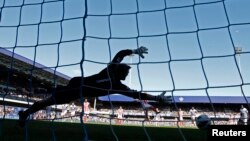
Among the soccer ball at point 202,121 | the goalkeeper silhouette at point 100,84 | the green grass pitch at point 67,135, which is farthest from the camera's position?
the goalkeeper silhouette at point 100,84

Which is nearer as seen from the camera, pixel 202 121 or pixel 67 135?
pixel 67 135

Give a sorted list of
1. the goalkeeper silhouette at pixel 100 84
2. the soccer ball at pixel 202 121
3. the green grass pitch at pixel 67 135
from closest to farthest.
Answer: the green grass pitch at pixel 67 135 < the soccer ball at pixel 202 121 < the goalkeeper silhouette at pixel 100 84

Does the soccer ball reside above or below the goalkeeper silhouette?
below

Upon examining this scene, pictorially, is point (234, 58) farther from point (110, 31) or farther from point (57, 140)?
point (57, 140)

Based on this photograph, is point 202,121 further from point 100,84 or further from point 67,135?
point 67,135

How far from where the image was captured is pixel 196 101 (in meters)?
32.1

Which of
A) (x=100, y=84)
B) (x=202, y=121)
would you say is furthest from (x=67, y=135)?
(x=202, y=121)

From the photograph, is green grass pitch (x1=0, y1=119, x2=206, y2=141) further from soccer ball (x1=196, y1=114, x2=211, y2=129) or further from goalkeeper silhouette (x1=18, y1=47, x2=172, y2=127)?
goalkeeper silhouette (x1=18, y1=47, x2=172, y2=127)

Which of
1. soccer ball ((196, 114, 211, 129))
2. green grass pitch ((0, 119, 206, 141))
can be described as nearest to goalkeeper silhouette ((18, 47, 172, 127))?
green grass pitch ((0, 119, 206, 141))

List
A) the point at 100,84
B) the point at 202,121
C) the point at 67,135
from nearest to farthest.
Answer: the point at 67,135 < the point at 202,121 < the point at 100,84

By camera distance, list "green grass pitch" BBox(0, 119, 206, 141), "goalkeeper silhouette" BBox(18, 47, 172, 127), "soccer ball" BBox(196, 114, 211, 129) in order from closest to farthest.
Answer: "green grass pitch" BBox(0, 119, 206, 141)
"soccer ball" BBox(196, 114, 211, 129)
"goalkeeper silhouette" BBox(18, 47, 172, 127)

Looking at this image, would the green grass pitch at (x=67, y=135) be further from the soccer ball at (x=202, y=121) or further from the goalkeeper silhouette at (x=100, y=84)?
the goalkeeper silhouette at (x=100, y=84)

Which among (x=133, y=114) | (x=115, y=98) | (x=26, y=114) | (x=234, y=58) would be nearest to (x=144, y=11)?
(x=234, y=58)

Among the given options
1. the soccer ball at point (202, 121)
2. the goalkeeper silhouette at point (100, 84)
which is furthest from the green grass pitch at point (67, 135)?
the goalkeeper silhouette at point (100, 84)
